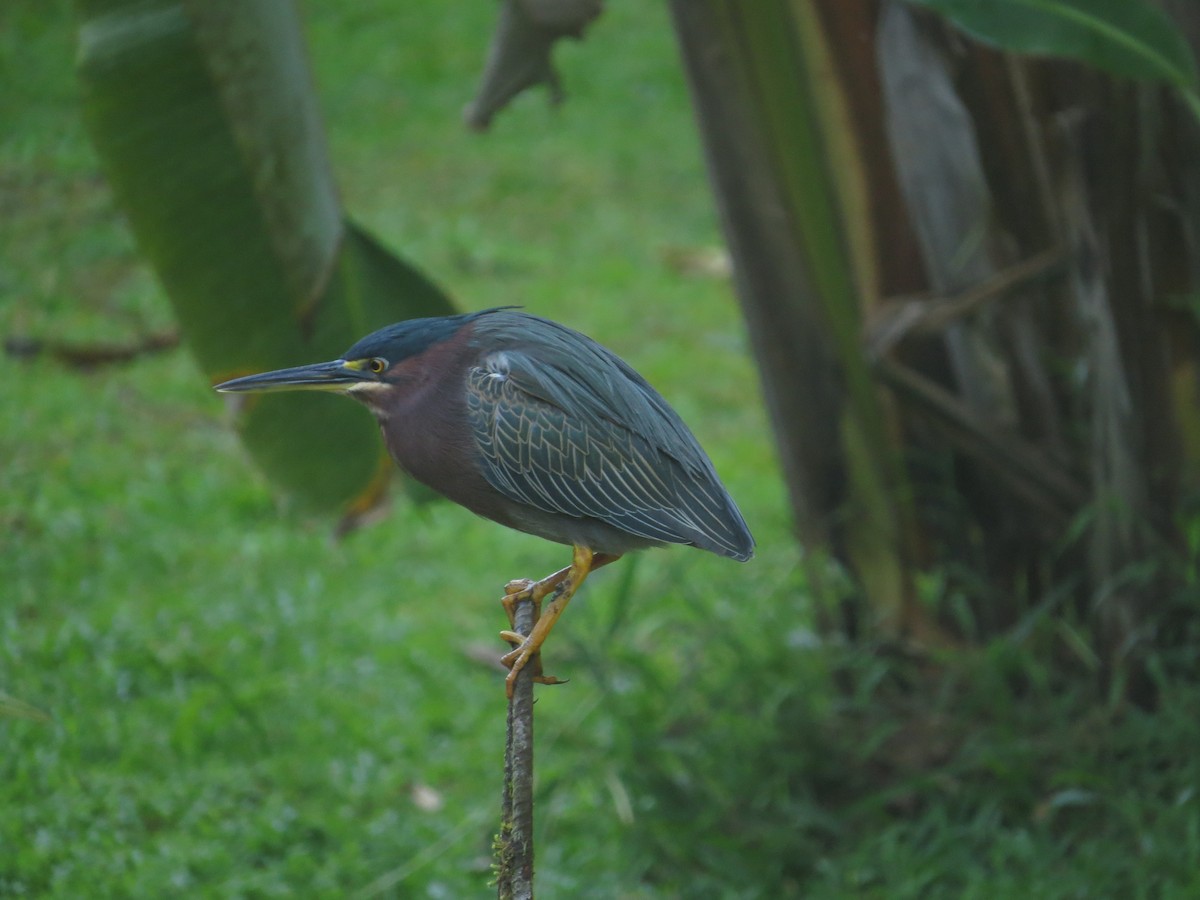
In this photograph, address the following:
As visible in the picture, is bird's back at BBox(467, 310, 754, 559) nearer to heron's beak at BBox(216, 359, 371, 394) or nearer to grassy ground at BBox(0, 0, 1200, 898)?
heron's beak at BBox(216, 359, 371, 394)

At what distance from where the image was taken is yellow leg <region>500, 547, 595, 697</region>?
2334mm

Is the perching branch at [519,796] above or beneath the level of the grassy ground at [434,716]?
above

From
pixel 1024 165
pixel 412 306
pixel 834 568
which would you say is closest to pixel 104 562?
pixel 412 306

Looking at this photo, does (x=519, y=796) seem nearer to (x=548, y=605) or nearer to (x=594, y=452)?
(x=548, y=605)

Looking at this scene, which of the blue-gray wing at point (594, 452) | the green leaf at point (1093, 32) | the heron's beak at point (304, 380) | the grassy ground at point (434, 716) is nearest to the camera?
the heron's beak at point (304, 380)

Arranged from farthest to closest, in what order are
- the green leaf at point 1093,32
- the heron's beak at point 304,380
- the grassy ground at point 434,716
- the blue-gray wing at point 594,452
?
the grassy ground at point 434,716 → the green leaf at point 1093,32 → the blue-gray wing at point 594,452 → the heron's beak at point 304,380

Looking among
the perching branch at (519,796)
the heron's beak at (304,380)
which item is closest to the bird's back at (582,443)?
the heron's beak at (304,380)

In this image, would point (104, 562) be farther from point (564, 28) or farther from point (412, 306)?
point (564, 28)

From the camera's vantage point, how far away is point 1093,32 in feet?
10.3

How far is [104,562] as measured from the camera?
496 cm

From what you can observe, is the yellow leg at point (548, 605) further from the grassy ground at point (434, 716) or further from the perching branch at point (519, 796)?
the grassy ground at point (434, 716)

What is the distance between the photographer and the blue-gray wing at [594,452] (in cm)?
231

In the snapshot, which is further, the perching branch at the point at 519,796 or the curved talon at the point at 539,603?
the curved talon at the point at 539,603

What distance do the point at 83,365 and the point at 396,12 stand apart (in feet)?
16.3
